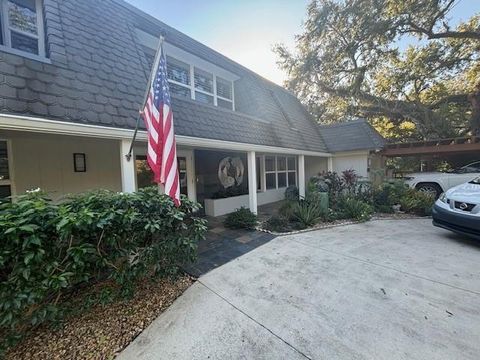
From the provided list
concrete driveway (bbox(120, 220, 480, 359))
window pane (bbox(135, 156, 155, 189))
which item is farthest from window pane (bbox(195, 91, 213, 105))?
concrete driveway (bbox(120, 220, 480, 359))

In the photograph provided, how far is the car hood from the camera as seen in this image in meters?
4.33

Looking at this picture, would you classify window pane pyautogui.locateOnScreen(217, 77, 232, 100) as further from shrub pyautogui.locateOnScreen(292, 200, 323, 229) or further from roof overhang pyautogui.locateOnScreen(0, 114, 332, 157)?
shrub pyautogui.locateOnScreen(292, 200, 323, 229)

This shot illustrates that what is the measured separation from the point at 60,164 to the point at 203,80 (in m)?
4.64

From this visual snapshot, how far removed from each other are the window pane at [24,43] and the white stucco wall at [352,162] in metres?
10.9

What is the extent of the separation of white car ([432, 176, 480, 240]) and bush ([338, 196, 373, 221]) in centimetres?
177

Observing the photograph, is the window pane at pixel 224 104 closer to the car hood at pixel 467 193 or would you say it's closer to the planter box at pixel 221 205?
the planter box at pixel 221 205

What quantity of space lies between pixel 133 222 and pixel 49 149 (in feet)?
11.2

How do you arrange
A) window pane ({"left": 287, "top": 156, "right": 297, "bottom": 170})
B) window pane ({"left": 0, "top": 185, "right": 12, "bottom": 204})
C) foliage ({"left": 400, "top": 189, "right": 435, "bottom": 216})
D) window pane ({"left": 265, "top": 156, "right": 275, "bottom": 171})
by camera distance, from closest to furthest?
window pane ({"left": 0, "top": 185, "right": 12, "bottom": 204}) → foliage ({"left": 400, "top": 189, "right": 435, "bottom": 216}) → window pane ({"left": 265, "top": 156, "right": 275, "bottom": 171}) → window pane ({"left": 287, "top": 156, "right": 297, "bottom": 170})

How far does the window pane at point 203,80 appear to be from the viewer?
22.7ft

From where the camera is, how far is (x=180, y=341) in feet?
7.13

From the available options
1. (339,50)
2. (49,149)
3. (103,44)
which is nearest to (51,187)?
(49,149)

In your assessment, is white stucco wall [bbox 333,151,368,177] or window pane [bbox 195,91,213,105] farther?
white stucco wall [bbox 333,151,368,177]

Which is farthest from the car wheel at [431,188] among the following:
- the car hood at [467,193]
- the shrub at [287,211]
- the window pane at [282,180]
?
the shrub at [287,211]

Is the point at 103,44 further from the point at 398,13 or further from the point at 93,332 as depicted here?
the point at 398,13
